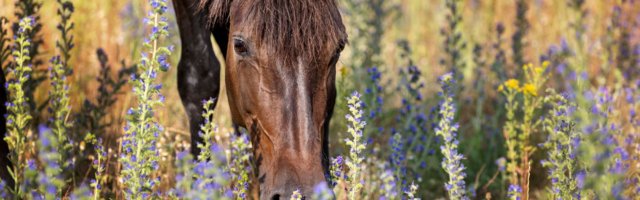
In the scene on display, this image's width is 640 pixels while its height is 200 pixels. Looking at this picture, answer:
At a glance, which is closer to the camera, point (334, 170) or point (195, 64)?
point (334, 170)

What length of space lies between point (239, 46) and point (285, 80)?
0.30m

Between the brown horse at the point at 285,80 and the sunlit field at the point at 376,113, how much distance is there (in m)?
0.15

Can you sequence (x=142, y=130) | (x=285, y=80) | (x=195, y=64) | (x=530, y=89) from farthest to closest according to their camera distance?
(x=195, y=64), (x=530, y=89), (x=285, y=80), (x=142, y=130)

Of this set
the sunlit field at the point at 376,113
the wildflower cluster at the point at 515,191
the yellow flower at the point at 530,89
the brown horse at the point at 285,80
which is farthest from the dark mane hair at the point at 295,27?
the yellow flower at the point at 530,89

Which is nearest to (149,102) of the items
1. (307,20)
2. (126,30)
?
(307,20)

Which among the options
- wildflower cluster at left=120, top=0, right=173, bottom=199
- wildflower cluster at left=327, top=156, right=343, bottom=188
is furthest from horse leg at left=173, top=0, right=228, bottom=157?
wildflower cluster at left=327, top=156, right=343, bottom=188

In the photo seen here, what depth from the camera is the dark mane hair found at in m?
2.06

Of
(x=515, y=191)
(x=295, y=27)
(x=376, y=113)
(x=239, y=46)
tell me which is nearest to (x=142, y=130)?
(x=239, y=46)

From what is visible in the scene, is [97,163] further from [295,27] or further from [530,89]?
[530,89]

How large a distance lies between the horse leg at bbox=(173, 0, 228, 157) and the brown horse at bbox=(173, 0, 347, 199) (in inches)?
25.2

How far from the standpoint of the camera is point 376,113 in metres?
3.38

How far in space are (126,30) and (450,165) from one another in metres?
5.11

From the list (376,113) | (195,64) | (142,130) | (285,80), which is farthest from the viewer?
(376,113)

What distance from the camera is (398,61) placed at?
21.2 ft
